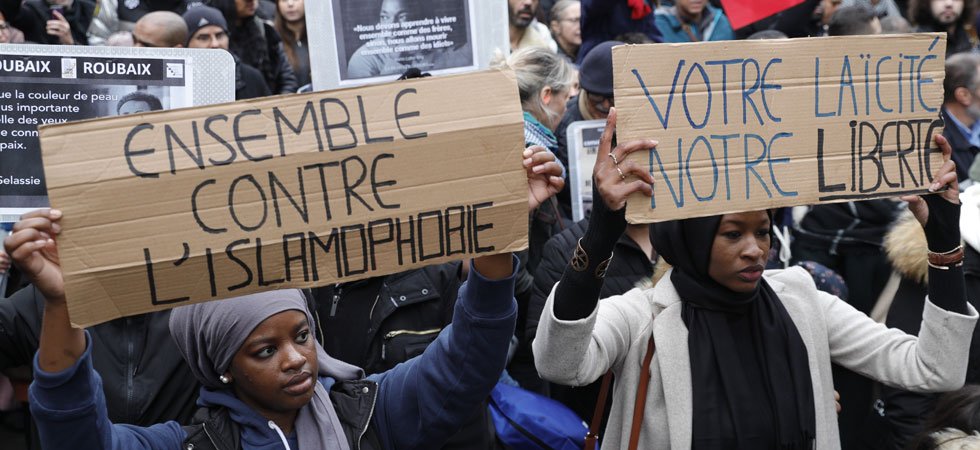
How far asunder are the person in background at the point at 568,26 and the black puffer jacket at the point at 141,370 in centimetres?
609

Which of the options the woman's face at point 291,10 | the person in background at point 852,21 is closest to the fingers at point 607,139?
the person in background at point 852,21

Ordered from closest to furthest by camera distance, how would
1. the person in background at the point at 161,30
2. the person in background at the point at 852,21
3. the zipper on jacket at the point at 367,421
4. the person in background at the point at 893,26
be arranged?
the zipper on jacket at the point at 367,421, the person in background at the point at 161,30, the person in background at the point at 852,21, the person in background at the point at 893,26

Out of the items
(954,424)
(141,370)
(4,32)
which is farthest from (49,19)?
(954,424)

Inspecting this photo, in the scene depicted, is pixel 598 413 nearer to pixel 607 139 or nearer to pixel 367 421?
pixel 367 421

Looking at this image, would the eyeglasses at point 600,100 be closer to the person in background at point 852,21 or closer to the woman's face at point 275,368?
the person in background at point 852,21

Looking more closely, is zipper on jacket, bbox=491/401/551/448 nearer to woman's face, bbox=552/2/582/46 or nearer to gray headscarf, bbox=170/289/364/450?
gray headscarf, bbox=170/289/364/450

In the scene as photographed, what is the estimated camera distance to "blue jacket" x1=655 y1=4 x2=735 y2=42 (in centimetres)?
893

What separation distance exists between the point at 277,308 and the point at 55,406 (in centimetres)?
60

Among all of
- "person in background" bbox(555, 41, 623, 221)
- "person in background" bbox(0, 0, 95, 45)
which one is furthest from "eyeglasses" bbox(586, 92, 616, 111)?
"person in background" bbox(0, 0, 95, 45)

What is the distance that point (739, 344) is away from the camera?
323cm

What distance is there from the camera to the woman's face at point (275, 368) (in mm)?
2818

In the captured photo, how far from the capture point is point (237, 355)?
2838 mm

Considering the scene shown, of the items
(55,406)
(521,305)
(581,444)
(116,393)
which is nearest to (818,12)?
(521,305)

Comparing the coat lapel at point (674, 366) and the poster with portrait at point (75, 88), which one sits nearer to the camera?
the coat lapel at point (674, 366)
